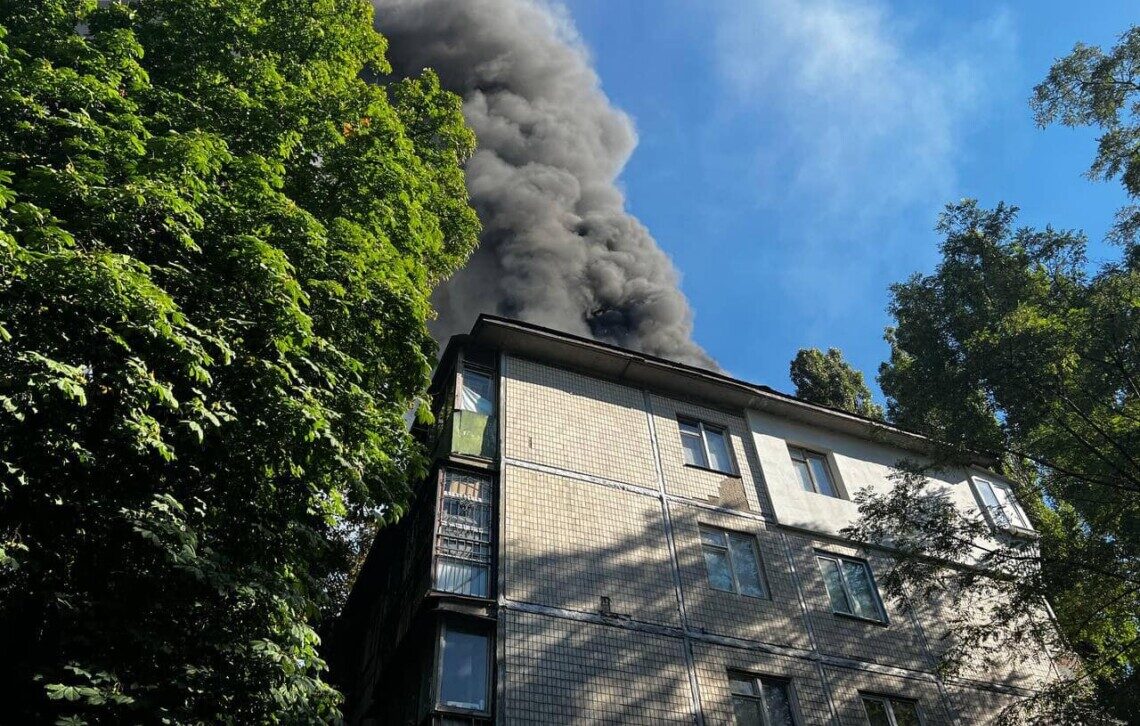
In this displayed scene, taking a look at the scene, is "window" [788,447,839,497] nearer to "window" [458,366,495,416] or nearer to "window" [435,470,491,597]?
"window" [458,366,495,416]

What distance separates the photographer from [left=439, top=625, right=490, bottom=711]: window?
10.3 meters

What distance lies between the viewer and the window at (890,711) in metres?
13.0

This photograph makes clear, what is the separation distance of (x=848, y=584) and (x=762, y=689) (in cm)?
367

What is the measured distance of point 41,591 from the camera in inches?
261

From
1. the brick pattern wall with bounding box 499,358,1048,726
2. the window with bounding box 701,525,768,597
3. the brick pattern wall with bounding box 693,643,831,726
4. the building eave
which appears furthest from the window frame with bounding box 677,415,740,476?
the brick pattern wall with bounding box 693,643,831,726

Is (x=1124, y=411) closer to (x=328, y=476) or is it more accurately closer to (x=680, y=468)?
(x=680, y=468)

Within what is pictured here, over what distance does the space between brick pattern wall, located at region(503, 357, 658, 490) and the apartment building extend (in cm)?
4

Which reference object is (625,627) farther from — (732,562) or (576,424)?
(576,424)

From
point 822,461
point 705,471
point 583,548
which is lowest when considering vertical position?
point 583,548

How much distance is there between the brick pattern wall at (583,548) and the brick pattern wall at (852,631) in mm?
3077

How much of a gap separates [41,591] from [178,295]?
306 cm

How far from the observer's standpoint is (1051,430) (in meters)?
15.0

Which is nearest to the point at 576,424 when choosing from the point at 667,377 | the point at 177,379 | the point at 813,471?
the point at 667,377

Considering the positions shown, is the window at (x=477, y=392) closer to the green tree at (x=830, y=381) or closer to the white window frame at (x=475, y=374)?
the white window frame at (x=475, y=374)
